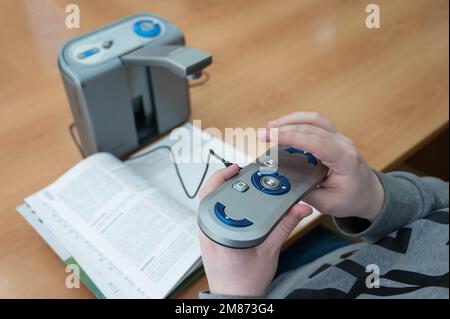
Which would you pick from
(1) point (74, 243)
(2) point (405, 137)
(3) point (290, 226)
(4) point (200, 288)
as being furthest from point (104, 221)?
(2) point (405, 137)

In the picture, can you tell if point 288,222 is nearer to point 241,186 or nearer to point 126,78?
point 241,186

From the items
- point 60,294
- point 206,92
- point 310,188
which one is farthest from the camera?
point 206,92

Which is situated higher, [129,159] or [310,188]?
[310,188]

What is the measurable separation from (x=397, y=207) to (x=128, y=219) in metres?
0.34

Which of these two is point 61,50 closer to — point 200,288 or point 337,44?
point 200,288

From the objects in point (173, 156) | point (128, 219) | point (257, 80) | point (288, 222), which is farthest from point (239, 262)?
point (257, 80)

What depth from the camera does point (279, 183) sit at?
0.39 metres

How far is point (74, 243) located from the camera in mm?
558

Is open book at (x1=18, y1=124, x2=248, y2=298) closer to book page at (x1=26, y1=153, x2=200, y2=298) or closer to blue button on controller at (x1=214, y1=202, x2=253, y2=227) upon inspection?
book page at (x1=26, y1=153, x2=200, y2=298)

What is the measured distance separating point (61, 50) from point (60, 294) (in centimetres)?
32

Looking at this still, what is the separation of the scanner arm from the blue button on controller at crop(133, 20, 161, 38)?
27mm

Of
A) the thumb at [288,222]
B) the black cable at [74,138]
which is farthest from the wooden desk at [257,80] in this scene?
the thumb at [288,222]

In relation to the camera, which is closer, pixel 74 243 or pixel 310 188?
pixel 310 188

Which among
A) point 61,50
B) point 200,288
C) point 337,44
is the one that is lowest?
point 200,288
